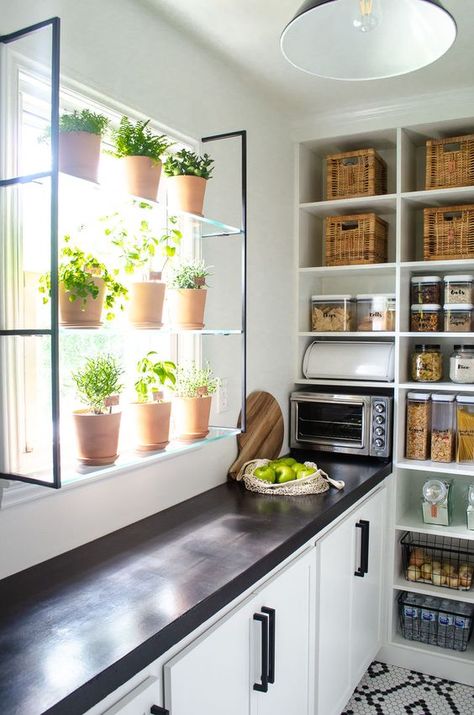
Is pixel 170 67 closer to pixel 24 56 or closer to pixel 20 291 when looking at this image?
pixel 24 56

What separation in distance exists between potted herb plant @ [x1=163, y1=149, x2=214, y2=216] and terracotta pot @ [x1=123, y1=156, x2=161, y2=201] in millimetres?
189

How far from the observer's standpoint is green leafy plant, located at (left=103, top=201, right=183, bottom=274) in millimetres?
1810

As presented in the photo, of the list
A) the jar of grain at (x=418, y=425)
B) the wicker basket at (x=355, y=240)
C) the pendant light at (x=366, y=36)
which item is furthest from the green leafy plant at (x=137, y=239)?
the jar of grain at (x=418, y=425)

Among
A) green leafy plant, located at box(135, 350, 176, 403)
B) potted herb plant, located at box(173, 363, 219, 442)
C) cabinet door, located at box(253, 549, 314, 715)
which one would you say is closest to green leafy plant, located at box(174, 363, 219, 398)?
potted herb plant, located at box(173, 363, 219, 442)

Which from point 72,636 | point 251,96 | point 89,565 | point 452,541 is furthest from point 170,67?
point 452,541

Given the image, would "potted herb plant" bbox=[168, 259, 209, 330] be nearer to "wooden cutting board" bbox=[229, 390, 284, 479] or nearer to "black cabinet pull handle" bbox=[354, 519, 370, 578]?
"wooden cutting board" bbox=[229, 390, 284, 479]

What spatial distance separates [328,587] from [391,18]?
177 cm

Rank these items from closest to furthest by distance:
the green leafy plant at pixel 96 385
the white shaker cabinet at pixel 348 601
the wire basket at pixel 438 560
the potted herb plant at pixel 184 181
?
the green leafy plant at pixel 96 385, the potted herb plant at pixel 184 181, the white shaker cabinet at pixel 348 601, the wire basket at pixel 438 560

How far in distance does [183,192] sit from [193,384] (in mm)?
617

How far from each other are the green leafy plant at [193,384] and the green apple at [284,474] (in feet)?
1.75

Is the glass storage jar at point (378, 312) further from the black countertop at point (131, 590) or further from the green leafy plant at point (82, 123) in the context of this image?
the green leafy plant at point (82, 123)

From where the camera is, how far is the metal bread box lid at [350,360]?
293 centimetres

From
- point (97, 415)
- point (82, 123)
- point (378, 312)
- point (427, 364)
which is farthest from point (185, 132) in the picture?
point (427, 364)

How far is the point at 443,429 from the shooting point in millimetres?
2861
